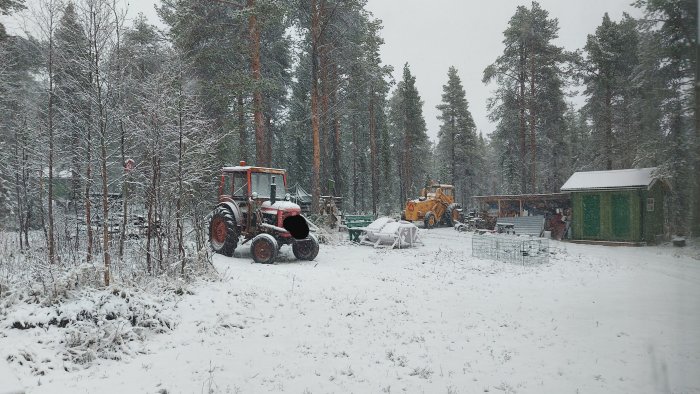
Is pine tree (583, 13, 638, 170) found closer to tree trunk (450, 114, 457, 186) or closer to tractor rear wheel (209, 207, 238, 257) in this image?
tractor rear wheel (209, 207, 238, 257)

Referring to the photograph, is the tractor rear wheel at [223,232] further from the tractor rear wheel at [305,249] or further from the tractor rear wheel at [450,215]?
the tractor rear wheel at [450,215]

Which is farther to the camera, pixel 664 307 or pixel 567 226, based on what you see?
pixel 567 226

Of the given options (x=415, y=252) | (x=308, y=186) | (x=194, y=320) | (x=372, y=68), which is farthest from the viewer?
(x=308, y=186)

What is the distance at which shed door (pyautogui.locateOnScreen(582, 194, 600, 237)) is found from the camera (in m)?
14.3

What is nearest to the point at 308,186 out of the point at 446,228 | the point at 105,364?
the point at 446,228

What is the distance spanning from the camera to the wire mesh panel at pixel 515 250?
1073 centimetres

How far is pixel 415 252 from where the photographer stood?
12.7 m

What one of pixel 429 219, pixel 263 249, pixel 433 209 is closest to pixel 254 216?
pixel 263 249

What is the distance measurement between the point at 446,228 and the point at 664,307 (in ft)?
71.2

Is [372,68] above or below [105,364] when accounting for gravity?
above

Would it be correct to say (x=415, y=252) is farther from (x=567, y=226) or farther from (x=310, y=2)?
(x=310, y=2)

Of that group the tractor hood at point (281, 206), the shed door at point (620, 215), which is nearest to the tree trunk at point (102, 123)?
the tractor hood at point (281, 206)

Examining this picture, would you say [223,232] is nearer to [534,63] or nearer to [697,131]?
[534,63]

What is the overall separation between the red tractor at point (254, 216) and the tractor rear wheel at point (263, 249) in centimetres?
16
